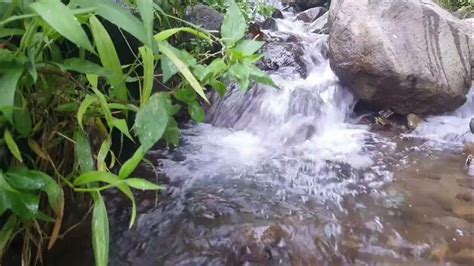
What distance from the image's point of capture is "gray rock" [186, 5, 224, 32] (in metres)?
4.39

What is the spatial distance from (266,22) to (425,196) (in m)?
5.18

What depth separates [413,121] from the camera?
4.30 meters

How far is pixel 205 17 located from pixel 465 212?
3108 millimetres

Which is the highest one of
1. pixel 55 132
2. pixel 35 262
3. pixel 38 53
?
pixel 38 53

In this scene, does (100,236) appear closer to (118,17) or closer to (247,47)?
(118,17)

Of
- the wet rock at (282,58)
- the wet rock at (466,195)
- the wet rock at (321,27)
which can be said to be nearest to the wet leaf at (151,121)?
the wet rock at (466,195)

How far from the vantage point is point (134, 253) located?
7.04 feet

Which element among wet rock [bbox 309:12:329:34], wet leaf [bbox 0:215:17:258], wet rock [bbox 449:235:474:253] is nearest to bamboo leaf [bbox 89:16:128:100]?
wet leaf [bbox 0:215:17:258]

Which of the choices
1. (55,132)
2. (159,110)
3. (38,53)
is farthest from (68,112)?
(159,110)

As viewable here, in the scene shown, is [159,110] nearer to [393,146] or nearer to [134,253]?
[134,253]

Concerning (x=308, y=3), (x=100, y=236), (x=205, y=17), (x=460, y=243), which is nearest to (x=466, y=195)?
(x=460, y=243)

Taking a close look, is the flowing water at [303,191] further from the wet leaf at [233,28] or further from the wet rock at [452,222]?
the wet leaf at [233,28]

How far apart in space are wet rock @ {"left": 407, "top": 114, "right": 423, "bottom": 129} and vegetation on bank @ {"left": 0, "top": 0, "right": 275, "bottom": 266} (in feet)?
10.1

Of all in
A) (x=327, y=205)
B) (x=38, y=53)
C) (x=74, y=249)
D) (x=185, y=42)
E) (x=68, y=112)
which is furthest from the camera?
(x=185, y=42)
